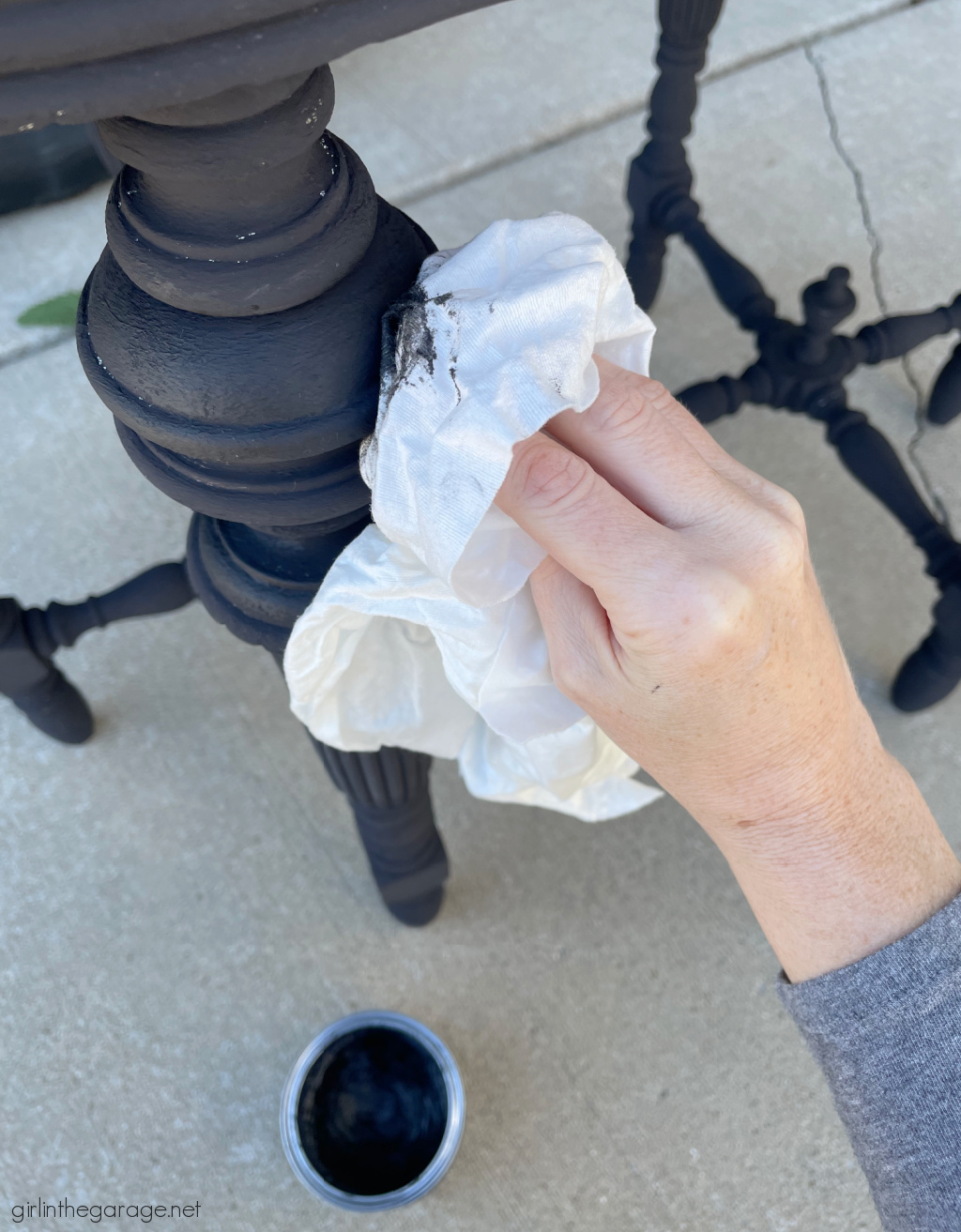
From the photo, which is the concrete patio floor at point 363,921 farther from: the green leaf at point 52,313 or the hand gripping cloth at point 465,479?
the hand gripping cloth at point 465,479

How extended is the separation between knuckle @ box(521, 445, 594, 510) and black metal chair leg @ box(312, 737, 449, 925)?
1.16ft

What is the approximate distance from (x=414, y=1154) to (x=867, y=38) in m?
1.89

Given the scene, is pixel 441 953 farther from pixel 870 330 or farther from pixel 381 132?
pixel 381 132

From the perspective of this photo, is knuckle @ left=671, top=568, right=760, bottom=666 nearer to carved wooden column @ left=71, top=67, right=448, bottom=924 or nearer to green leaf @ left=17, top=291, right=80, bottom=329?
carved wooden column @ left=71, top=67, right=448, bottom=924

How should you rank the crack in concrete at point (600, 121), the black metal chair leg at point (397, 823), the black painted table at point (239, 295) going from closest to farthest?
the black painted table at point (239, 295)
the black metal chair leg at point (397, 823)
the crack in concrete at point (600, 121)

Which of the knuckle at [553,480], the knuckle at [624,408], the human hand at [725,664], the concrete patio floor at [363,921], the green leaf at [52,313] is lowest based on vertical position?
the concrete patio floor at [363,921]

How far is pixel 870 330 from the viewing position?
1.01 meters

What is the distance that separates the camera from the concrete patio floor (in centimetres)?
86

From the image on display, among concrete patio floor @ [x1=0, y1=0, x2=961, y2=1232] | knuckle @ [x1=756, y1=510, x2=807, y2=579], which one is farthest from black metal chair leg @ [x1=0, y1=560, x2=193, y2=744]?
knuckle @ [x1=756, y1=510, x2=807, y2=579]

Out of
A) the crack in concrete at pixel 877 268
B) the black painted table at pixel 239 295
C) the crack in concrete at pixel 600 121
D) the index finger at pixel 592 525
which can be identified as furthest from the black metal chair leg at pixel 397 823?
the crack in concrete at pixel 600 121

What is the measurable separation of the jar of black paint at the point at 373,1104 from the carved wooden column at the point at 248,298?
498 mm

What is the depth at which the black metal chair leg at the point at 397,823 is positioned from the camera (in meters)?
0.77

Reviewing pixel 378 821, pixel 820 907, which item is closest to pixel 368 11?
pixel 820 907

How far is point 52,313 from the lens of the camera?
54.0 inches
